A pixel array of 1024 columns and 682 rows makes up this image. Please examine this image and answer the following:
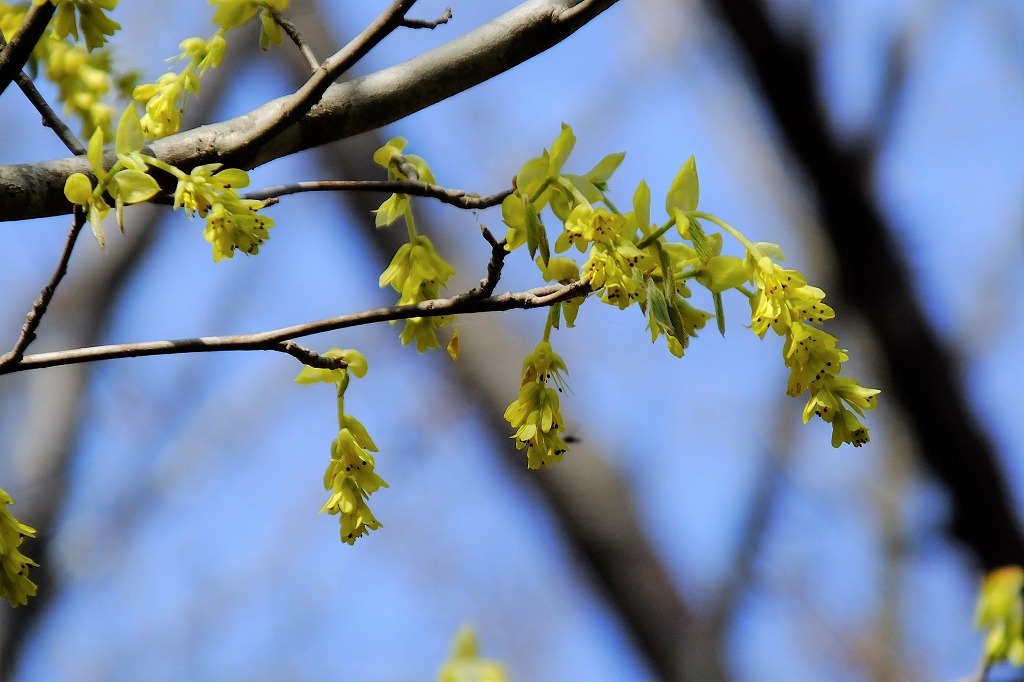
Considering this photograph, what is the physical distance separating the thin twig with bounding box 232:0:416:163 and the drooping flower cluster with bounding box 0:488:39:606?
46 cm

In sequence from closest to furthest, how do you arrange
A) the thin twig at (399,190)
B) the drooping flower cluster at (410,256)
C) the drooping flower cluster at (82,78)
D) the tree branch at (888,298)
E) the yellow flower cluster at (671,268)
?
the yellow flower cluster at (671,268), the thin twig at (399,190), the drooping flower cluster at (410,256), the drooping flower cluster at (82,78), the tree branch at (888,298)

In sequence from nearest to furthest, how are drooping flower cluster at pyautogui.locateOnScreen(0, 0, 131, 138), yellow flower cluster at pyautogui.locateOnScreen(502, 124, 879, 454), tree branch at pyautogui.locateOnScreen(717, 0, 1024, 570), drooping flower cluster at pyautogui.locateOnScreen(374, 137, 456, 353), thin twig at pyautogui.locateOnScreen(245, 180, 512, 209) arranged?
yellow flower cluster at pyautogui.locateOnScreen(502, 124, 879, 454)
thin twig at pyautogui.locateOnScreen(245, 180, 512, 209)
drooping flower cluster at pyautogui.locateOnScreen(374, 137, 456, 353)
drooping flower cluster at pyautogui.locateOnScreen(0, 0, 131, 138)
tree branch at pyautogui.locateOnScreen(717, 0, 1024, 570)

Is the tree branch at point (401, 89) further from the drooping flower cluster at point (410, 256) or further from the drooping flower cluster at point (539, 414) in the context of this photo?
the drooping flower cluster at point (539, 414)

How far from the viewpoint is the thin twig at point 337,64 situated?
3.17ft

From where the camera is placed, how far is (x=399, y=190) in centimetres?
105

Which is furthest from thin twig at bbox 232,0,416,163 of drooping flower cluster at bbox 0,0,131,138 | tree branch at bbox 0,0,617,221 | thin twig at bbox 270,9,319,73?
drooping flower cluster at bbox 0,0,131,138

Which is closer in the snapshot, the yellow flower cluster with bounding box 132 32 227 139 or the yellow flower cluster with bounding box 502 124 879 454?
the yellow flower cluster with bounding box 502 124 879 454

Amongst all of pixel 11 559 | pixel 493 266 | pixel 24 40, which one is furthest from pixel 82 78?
pixel 493 266

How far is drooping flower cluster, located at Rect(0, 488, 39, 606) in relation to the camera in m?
1.01

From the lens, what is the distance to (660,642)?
3504 mm

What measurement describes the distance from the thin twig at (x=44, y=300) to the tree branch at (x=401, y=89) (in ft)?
0.57

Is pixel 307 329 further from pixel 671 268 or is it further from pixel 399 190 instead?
pixel 671 268

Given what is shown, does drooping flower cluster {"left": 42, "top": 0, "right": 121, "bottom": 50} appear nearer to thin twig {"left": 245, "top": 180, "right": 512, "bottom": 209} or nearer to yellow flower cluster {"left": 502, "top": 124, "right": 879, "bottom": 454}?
thin twig {"left": 245, "top": 180, "right": 512, "bottom": 209}

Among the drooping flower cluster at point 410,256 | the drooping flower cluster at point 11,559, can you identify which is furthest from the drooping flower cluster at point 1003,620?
the drooping flower cluster at point 11,559
